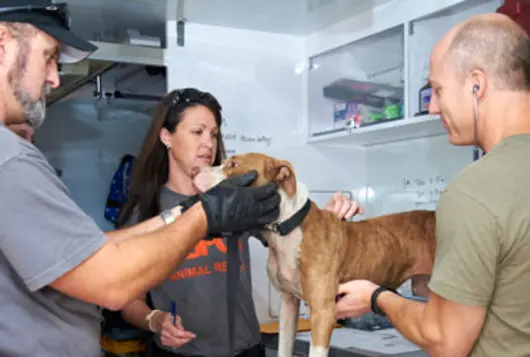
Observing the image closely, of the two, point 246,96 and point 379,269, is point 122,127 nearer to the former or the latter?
point 246,96

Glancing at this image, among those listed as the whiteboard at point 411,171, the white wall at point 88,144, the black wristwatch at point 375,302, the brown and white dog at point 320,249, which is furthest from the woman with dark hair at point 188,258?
the white wall at point 88,144

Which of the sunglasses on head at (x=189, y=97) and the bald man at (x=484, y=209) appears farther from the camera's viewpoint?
the sunglasses on head at (x=189, y=97)

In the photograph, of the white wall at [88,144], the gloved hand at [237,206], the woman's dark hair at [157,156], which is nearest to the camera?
the gloved hand at [237,206]

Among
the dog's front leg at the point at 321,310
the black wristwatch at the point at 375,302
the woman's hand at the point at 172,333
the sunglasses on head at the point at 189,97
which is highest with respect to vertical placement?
the sunglasses on head at the point at 189,97

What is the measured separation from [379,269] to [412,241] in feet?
0.43

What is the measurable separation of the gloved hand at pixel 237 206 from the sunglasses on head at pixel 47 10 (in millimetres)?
469

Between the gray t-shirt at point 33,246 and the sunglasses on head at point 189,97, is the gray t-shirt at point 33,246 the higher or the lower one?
the lower one

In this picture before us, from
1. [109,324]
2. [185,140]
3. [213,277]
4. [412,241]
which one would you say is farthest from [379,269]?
[109,324]

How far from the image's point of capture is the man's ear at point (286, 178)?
4.89 feet

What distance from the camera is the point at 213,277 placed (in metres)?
1.88

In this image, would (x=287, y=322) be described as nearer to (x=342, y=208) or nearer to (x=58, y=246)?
(x=342, y=208)

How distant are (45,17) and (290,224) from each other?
727 millimetres

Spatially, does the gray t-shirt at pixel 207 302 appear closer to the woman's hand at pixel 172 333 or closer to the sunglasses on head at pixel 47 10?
the woman's hand at pixel 172 333

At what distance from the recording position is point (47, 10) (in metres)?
1.18
